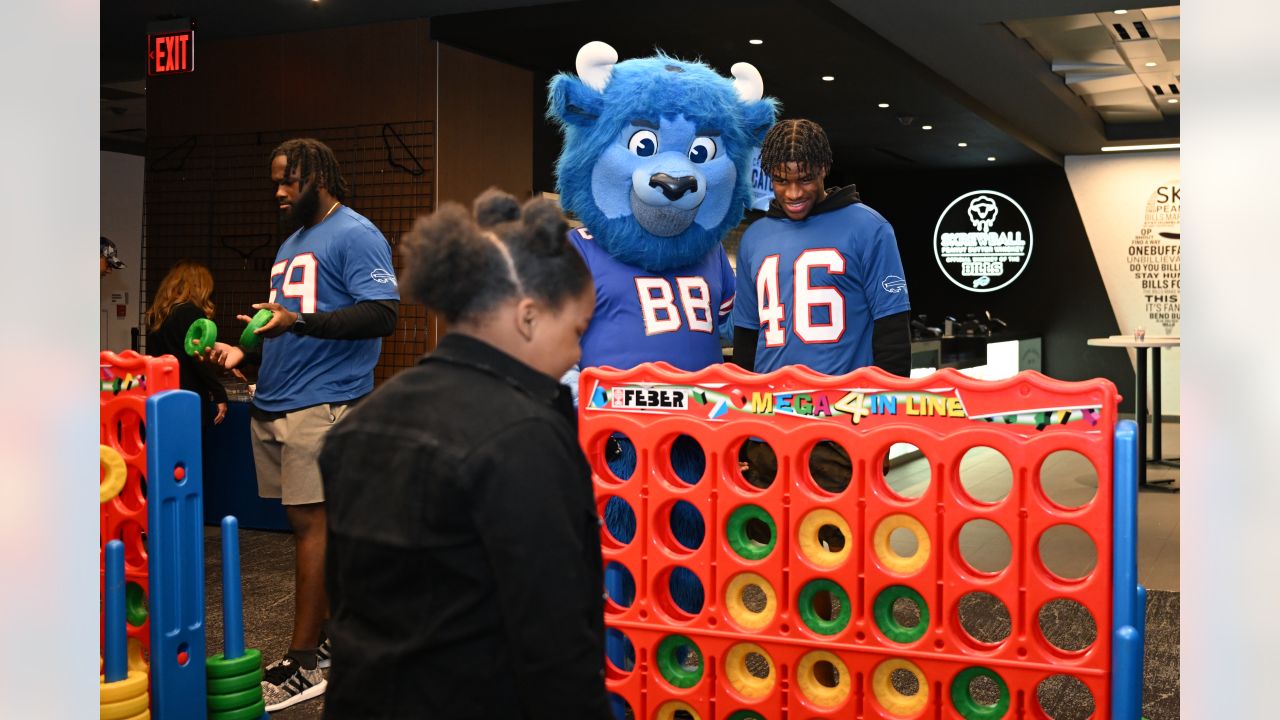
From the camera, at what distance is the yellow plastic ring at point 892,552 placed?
2484mm

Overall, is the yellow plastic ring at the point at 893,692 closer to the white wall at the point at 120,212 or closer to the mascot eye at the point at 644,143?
the mascot eye at the point at 644,143

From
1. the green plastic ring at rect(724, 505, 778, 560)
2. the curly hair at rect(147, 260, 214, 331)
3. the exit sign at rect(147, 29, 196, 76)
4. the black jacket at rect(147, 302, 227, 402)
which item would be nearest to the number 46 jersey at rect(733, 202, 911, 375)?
the green plastic ring at rect(724, 505, 778, 560)

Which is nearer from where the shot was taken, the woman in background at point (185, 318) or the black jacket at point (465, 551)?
the black jacket at point (465, 551)

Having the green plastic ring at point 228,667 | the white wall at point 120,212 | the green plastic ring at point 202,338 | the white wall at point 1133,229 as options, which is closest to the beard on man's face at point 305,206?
the green plastic ring at point 202,338

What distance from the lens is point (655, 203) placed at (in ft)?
11.2

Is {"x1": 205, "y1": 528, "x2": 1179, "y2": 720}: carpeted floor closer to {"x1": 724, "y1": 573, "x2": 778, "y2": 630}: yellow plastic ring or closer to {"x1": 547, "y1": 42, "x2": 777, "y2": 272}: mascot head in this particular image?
{"x1": 724, "y1": 573, "x2": 778, "y2": 630}: yellow plastic ring

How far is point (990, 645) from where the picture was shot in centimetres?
247

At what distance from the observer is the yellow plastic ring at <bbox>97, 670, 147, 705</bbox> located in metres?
2.90

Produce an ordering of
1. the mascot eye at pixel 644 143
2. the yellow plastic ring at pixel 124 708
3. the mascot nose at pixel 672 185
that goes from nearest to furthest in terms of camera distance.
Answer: the yellow plastic ring at pixel 124 708 → the mascot nose at pixel 672 185 → the mascot eye at pixel 644 143

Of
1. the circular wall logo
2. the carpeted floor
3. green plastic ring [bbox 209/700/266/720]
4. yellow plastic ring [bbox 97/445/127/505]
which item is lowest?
the carpeted floor

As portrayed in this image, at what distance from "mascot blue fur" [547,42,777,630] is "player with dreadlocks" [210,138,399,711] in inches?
27.6

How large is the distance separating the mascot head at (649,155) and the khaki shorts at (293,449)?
1030 millimetres
